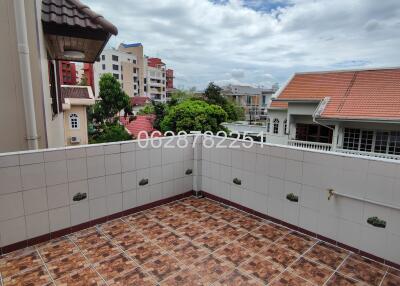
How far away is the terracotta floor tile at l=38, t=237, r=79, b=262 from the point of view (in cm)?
284

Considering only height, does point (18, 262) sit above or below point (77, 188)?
below

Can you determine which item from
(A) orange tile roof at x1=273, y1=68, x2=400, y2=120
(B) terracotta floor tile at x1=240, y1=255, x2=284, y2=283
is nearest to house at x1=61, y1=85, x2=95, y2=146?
(A) orange tile roof at x1=273, y1=68, x2=400, y2=120

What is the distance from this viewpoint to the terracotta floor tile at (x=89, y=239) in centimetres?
308

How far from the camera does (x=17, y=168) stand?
2.78 m

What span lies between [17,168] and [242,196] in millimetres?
3213

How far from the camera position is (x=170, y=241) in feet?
Result: 10.6

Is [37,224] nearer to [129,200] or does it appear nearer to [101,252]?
[101,252]

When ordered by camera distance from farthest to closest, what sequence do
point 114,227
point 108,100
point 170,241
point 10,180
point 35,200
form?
point 108,100 → point 114,227 → point 170,241 → point 35,200 → point 10,180

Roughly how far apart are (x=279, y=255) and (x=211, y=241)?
862 millimetres

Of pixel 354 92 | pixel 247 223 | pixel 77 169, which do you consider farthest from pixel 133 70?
pixel 247 223

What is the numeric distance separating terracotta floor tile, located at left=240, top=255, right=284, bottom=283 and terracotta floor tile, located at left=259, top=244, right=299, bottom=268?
0.08m

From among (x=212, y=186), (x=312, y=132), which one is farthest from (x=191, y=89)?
(x=212, y=186)

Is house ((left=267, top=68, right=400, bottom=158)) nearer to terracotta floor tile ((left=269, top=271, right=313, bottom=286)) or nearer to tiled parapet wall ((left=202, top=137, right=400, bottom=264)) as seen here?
tiled parapet wall ((left=202, top=137, right=400, bottom=264))

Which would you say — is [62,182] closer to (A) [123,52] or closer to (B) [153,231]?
(B) [153,231]
